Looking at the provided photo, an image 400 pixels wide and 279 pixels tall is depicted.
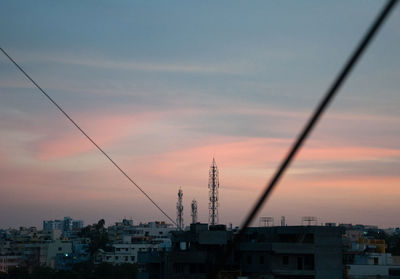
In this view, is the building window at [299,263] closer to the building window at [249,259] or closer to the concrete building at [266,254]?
the concrete building at [266,254]

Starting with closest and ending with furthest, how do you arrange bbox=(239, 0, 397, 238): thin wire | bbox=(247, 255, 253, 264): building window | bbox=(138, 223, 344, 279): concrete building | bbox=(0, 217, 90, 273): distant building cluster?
bbox=(239, 0, 397, 238): thin wire < bbox=(138, 223, 344, 279): concrete building < bbox=(247, 255, 253, 264): building window < bbox=(0, 217, 90, 273): distant building cluster

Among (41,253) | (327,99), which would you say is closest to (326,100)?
(327,99)

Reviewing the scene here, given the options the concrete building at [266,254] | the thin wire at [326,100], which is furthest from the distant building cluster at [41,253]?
the thin wire at [326,100]

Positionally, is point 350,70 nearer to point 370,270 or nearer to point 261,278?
point 261,278

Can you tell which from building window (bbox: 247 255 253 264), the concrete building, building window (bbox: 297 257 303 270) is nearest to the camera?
the concrete building

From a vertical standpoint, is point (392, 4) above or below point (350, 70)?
above

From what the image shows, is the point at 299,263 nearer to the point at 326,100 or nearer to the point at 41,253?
the point at 326,100

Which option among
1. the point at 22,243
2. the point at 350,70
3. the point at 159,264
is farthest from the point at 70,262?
the point at 350,70

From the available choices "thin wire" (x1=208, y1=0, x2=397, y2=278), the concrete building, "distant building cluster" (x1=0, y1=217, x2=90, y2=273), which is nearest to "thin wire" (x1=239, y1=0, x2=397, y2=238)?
"thin wire" (x1=208, y1=0, x2=397, y2=278)

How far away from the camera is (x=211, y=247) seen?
2595 centimetres

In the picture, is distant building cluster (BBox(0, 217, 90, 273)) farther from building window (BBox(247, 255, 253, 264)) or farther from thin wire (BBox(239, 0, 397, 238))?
thin wire (BBox(239, 0, 397, 238))

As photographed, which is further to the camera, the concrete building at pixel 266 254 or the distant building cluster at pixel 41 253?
the distant building cluster at pixel 41 253

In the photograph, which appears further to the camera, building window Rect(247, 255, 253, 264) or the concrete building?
building window Rect(247, 255, 253, 264)

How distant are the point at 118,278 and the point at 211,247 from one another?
22.7 m
